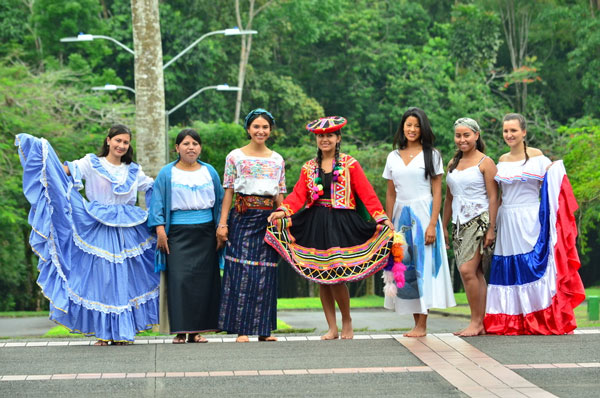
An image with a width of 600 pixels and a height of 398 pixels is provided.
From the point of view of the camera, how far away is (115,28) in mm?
37781

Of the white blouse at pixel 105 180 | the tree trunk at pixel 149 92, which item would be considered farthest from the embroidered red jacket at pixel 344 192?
the tree trunk at pixel 149 92

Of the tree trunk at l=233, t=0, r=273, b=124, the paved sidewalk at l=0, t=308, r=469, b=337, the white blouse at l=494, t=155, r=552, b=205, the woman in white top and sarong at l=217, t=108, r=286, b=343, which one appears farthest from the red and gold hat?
the tree trunk at l=233, t=0, r=273, b=124

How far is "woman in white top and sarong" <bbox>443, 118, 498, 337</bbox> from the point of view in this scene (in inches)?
360

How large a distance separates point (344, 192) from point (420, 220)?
767mm

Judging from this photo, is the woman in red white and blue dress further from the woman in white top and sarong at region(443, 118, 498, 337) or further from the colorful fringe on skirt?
the colorful fringe on skirt

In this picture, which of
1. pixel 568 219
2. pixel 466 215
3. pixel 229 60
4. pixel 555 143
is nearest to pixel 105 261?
pixel 466 215

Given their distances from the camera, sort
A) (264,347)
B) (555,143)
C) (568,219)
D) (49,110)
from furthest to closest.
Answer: (555,143) < (49,110) < (568,219) < (264,347)

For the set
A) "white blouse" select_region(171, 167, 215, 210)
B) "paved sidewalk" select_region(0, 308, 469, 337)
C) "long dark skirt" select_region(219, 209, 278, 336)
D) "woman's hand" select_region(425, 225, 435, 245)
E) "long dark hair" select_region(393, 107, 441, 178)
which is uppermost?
"long dark hair" select_region(393, 107, 441, 178)

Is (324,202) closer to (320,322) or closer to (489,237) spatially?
(489,237)

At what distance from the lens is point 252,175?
9102mm

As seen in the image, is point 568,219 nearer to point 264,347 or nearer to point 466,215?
point 466,215

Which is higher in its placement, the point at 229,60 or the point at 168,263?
the point at 229,60

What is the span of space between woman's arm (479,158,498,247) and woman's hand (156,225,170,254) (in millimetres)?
2999

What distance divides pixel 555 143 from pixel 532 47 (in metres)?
10.1
